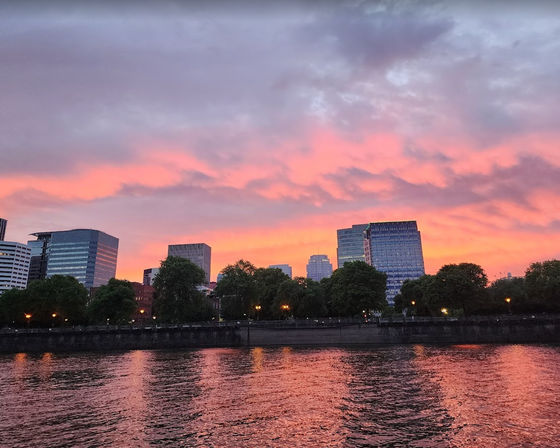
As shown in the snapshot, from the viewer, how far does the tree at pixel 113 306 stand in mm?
125250

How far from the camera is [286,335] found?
9419 centimetres

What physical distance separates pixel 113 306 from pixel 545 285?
424 ft

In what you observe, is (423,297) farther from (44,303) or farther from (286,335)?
(44,303)

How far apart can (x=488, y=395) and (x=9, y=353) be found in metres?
113

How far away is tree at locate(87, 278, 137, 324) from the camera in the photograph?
125m

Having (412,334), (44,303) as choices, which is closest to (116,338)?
(44,303)

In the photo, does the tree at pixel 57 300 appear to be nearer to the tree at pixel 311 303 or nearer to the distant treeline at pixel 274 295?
the distant treeline at pixel 274 295

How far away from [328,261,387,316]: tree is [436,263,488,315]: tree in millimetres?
17659

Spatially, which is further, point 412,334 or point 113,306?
point 113,306

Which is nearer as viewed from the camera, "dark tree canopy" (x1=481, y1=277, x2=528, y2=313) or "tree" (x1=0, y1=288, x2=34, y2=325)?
"dark tree canopy" (x1=481, y1=277, x2=528, y2=313)

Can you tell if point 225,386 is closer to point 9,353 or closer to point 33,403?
point 33,403

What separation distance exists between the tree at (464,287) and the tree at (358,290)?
17.7 metres

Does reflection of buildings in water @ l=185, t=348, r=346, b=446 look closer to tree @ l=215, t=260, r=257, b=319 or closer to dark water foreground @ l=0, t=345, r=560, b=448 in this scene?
dark water foreground @ l=0, t=345, r=560, b=448

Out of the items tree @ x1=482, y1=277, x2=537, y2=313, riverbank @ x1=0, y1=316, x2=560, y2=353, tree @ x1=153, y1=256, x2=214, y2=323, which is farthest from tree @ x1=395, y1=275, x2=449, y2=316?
tree @ x1=153, y1=256, x2=214, y2=323
